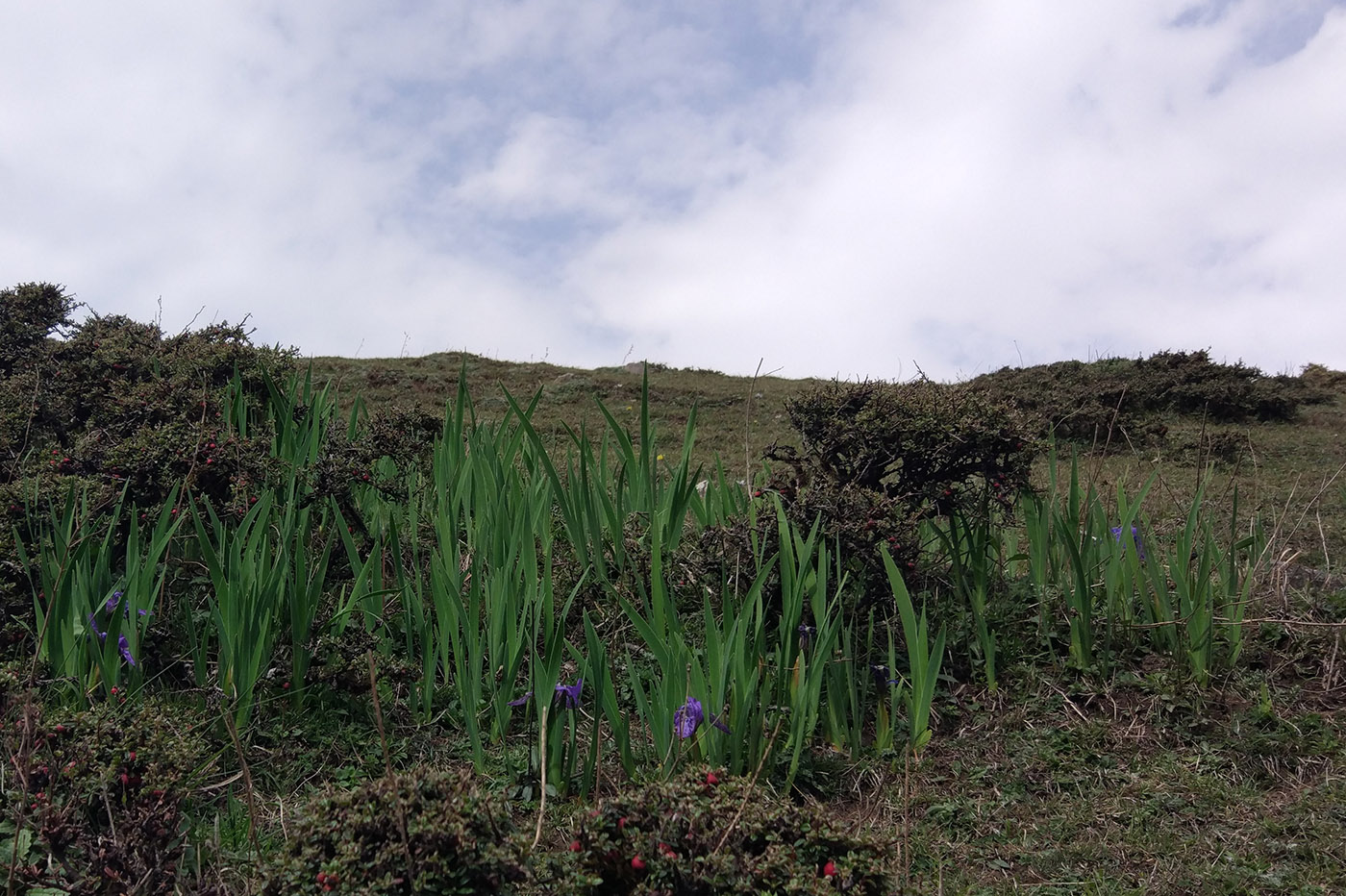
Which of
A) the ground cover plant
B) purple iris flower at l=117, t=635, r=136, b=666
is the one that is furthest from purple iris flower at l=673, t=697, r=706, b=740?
purple iris flower at l=117, t=635, r=136, b=666

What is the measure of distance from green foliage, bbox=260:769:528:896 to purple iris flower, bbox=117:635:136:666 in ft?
5.25

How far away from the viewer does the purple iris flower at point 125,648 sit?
3.00 metres

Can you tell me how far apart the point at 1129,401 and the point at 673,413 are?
5179 millimetres

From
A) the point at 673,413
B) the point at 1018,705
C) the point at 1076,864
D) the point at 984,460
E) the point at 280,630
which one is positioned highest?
the point at 673,413

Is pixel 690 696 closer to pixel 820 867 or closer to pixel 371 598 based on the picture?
pixel 820 867

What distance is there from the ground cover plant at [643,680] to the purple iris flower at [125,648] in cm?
1

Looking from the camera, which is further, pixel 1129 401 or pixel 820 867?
pixel 1129 401

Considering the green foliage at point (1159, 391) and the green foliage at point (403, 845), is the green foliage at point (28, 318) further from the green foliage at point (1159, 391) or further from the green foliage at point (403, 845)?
the green foliage at point (1159, 391)

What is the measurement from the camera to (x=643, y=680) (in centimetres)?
329

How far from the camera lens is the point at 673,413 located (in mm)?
10648

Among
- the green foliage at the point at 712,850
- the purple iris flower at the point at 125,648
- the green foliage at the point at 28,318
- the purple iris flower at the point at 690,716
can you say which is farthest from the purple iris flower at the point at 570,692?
the green foliage at the point at 28,318

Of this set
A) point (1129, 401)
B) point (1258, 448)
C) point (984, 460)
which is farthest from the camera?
point (1129, 401)

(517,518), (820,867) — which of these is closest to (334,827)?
(820,867)

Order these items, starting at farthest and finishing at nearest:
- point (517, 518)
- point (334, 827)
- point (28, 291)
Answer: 1. point (28, 291)
2. point (517, 518)
3. point (334, 827)
